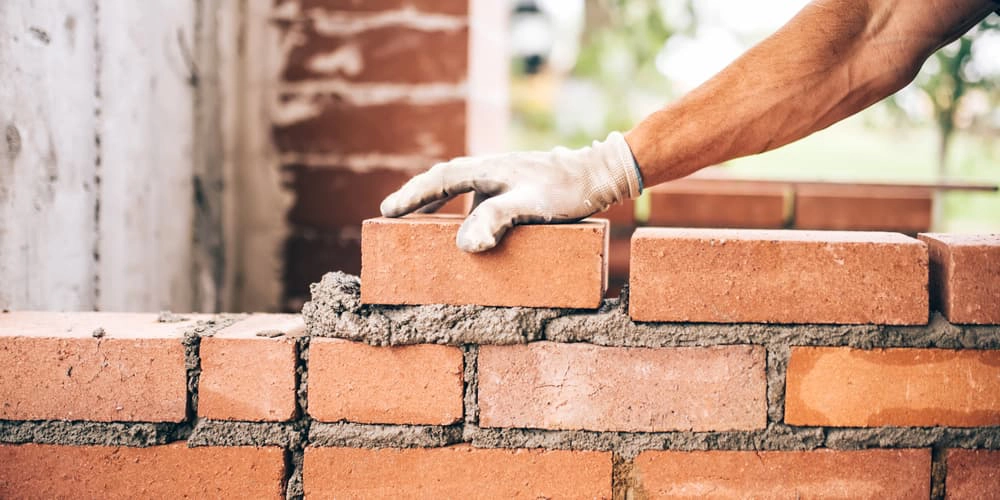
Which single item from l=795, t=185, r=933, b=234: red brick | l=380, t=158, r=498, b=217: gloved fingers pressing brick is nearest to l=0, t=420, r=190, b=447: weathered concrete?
l=380, t=158, r=498, b=217: gloved fingers pressing brick

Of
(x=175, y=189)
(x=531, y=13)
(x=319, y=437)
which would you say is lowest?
(x=319, y=437)

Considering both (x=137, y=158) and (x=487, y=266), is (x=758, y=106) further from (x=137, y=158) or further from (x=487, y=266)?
(x=137, y=158)

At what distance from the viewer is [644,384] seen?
3.87 feet

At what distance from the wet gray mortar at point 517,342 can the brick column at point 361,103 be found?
3.62ft

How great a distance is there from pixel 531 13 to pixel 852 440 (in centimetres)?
767

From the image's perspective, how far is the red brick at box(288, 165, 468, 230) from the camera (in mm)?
2270

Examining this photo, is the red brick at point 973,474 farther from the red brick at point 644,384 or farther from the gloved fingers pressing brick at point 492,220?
the gloved fingers pressing brick at point 492,220

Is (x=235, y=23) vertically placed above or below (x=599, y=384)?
above

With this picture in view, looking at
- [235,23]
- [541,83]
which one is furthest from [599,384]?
[541,83]

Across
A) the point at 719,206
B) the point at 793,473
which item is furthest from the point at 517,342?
the point at 719,206

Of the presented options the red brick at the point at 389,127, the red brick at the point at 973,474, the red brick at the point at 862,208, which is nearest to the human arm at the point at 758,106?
the red brick at the point at 973,474

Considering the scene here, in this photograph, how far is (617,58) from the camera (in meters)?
4.46

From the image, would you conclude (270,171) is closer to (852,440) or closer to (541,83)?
(852,440)

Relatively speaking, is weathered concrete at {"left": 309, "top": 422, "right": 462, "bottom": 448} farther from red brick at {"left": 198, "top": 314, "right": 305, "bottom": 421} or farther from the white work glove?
the white work glove
